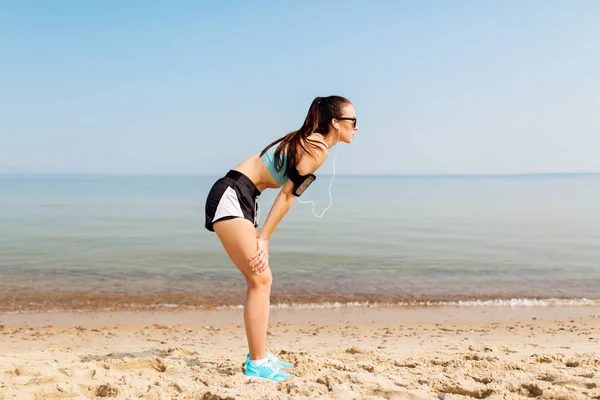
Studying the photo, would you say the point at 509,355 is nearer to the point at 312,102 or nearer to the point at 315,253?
the point at 312,102

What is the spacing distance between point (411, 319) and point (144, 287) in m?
4.66

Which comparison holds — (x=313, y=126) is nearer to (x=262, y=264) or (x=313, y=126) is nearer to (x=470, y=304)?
(x=262, y=264)

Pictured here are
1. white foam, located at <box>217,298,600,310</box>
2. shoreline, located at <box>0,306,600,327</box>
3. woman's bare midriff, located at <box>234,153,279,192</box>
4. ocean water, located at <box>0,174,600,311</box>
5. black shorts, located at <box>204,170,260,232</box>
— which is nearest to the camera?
black shorts, located at <box>204,170,260,232</box>

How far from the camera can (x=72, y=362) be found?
4359 millimetres

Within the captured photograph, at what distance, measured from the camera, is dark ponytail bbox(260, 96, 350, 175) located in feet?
11.5

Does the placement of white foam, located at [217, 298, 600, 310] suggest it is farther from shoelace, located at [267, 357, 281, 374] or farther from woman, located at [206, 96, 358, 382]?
woman, located at [206, 96, 358, 382]

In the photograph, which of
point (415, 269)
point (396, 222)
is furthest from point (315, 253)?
point (396, 222)

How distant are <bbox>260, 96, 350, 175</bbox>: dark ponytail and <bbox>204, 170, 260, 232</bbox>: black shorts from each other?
0.82 ft

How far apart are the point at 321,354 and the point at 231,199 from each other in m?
1.85

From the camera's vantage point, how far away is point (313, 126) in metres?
3.60

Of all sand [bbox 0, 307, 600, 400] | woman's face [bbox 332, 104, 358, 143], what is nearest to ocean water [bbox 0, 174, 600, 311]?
sand [bbox 0, 307, 600, 400]

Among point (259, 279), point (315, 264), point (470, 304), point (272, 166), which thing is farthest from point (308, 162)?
point (315, 264)

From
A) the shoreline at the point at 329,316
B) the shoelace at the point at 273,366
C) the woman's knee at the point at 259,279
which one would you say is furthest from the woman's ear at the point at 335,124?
the shoreline at the point at 329,316

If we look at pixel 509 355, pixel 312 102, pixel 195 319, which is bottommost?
pixel 195 319
